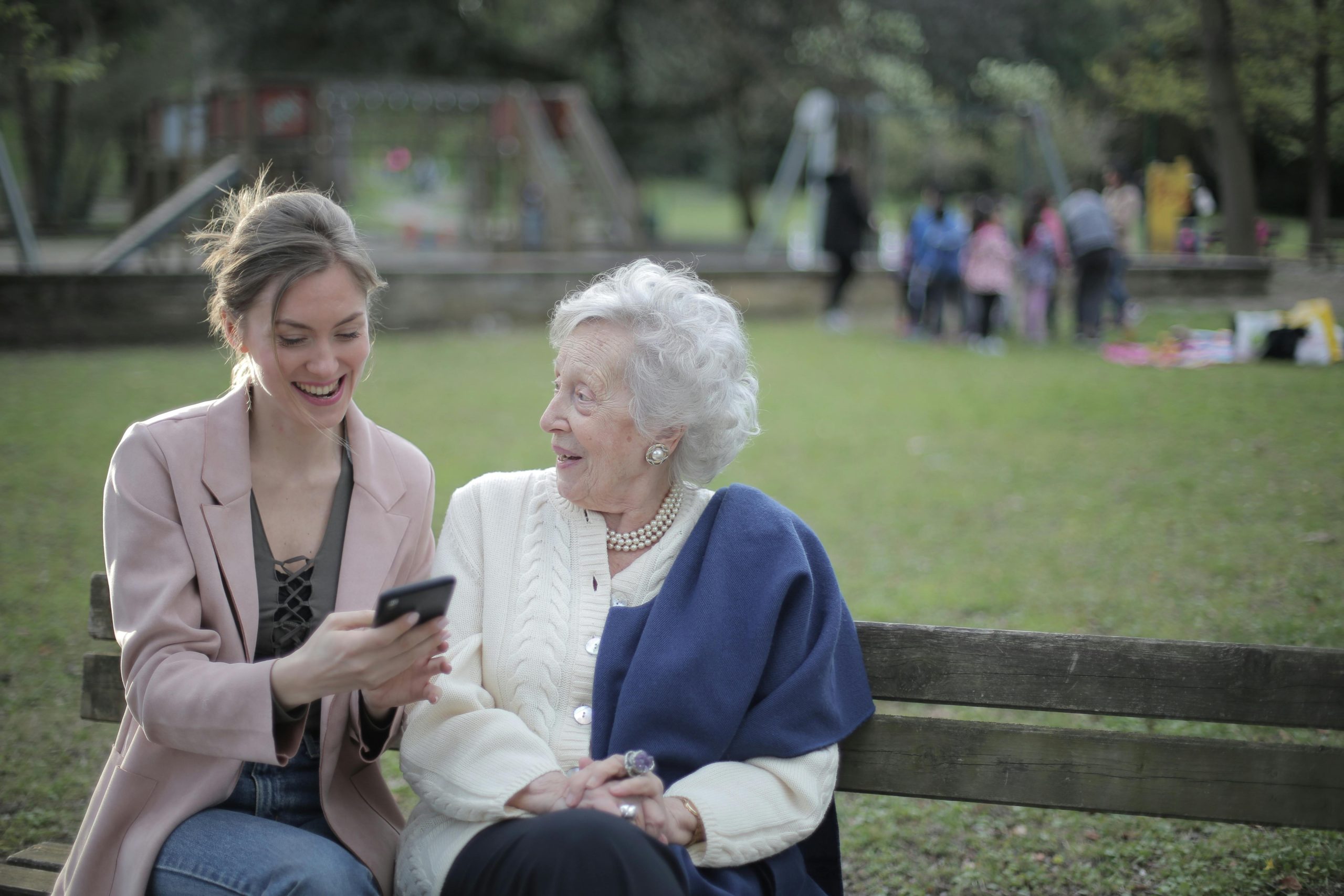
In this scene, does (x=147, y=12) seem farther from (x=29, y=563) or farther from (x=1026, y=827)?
(x=1026, y=827)

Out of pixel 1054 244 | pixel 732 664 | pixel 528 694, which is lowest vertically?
pixel 528 694

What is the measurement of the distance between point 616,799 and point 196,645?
88 centimetres

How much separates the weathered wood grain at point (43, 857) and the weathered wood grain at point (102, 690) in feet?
1.07

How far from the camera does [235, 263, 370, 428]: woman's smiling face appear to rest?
2.37 metres

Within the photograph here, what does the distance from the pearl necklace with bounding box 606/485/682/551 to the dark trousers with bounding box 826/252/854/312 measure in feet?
44.9

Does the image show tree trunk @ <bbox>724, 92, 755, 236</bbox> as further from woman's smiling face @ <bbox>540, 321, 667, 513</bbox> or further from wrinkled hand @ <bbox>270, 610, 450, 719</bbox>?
wrinkled hand @ <bbox>270, 610, 450, 719</bbox>

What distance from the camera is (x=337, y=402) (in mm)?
2479

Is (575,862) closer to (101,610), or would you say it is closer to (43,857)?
(101,610)

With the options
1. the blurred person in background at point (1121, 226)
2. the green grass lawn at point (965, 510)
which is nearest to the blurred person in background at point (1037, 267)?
the blurred person in background at point (1121, 226)

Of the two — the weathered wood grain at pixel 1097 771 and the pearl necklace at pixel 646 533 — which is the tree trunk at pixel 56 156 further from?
the weathered wood grain at pixel 1097 771

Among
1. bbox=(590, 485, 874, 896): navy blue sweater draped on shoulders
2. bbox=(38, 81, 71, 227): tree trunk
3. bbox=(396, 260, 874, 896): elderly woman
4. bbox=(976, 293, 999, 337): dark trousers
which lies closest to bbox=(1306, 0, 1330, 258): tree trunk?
bbox=(976, 293, 999, 337): dark trousers

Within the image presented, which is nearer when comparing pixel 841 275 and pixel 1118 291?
pixel 1118 291

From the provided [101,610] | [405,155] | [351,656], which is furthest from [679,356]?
[405,155]

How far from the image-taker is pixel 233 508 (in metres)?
2.37
